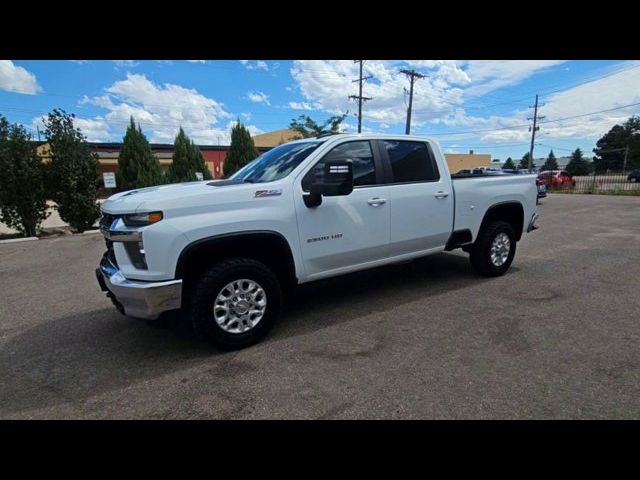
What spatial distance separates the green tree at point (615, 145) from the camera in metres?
83.8

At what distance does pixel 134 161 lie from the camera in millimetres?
17172

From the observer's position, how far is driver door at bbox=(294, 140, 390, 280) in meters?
3.67

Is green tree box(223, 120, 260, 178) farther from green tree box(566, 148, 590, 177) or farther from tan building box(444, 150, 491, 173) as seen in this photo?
green tree box(566, 148, 590, 177)

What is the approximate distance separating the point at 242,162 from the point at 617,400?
20.6m

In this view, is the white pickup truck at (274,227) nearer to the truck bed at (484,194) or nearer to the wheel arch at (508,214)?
the truck bed at (484,194)

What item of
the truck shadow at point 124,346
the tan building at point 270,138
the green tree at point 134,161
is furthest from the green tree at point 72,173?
the tan building at point 270,138

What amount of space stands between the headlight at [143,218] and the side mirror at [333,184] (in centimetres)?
135

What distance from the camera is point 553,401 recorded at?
99.4 inches

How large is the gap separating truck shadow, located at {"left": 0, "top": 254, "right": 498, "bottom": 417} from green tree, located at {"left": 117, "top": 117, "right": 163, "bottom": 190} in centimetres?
1423

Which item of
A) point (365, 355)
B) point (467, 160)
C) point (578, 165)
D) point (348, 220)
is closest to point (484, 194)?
point (348, 220)

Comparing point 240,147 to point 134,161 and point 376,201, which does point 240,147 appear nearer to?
point 134,161
